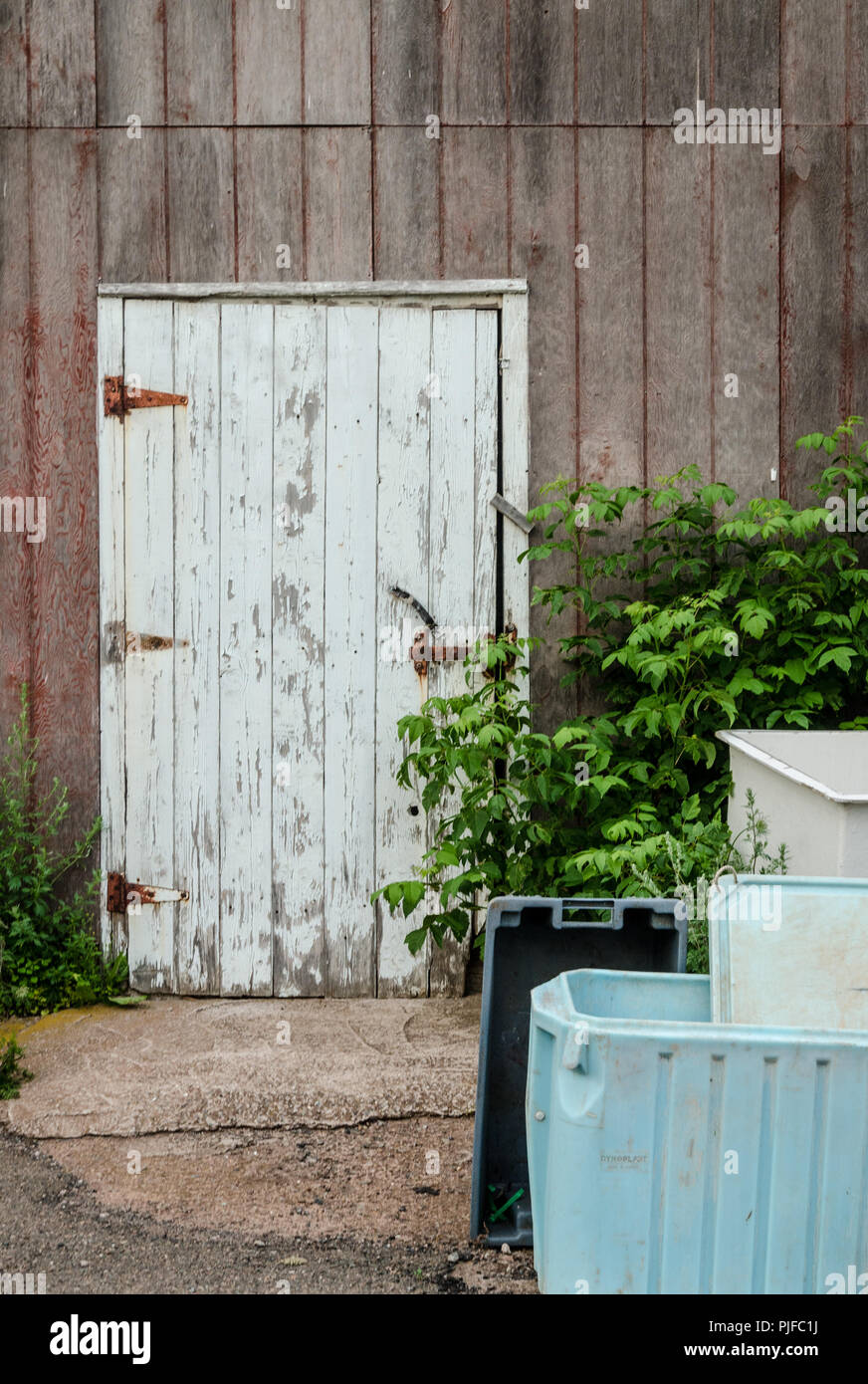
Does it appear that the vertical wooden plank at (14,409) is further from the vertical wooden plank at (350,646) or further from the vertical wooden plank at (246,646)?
the vertical wooden plank at (350,646)

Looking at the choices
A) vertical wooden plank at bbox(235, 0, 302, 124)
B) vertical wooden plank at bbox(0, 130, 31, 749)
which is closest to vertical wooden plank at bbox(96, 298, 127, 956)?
vertical wooden plank at bbox(0, 130, 31, 749)

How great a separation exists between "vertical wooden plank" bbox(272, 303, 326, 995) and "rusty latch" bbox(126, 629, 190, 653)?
0.32 metres

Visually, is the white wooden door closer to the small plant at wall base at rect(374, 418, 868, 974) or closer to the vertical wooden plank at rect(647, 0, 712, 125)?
the small plant at wall base at rect(374, 418, 868, 974)

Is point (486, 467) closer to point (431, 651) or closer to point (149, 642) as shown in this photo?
point (431, 651)

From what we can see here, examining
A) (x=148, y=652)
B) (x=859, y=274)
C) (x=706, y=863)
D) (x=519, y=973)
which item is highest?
(x=859, y=274)

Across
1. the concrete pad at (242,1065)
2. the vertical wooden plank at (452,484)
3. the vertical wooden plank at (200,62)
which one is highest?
the vertical wooden plank at (200,62)

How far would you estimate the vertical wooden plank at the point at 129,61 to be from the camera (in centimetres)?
363

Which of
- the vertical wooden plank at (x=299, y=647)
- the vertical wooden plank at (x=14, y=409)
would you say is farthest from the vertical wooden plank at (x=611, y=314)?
the vertical wooden plank at (x=14, y=409)

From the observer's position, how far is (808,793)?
2662 mm

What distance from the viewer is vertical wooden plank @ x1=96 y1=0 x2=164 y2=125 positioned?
3633mm

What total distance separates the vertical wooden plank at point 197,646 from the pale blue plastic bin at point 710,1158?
6.84ft

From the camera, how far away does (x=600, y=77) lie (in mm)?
3633

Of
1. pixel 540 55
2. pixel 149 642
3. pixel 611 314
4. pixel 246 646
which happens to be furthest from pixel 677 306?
pixel 149 642

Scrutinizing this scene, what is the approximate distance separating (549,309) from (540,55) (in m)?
0.80
